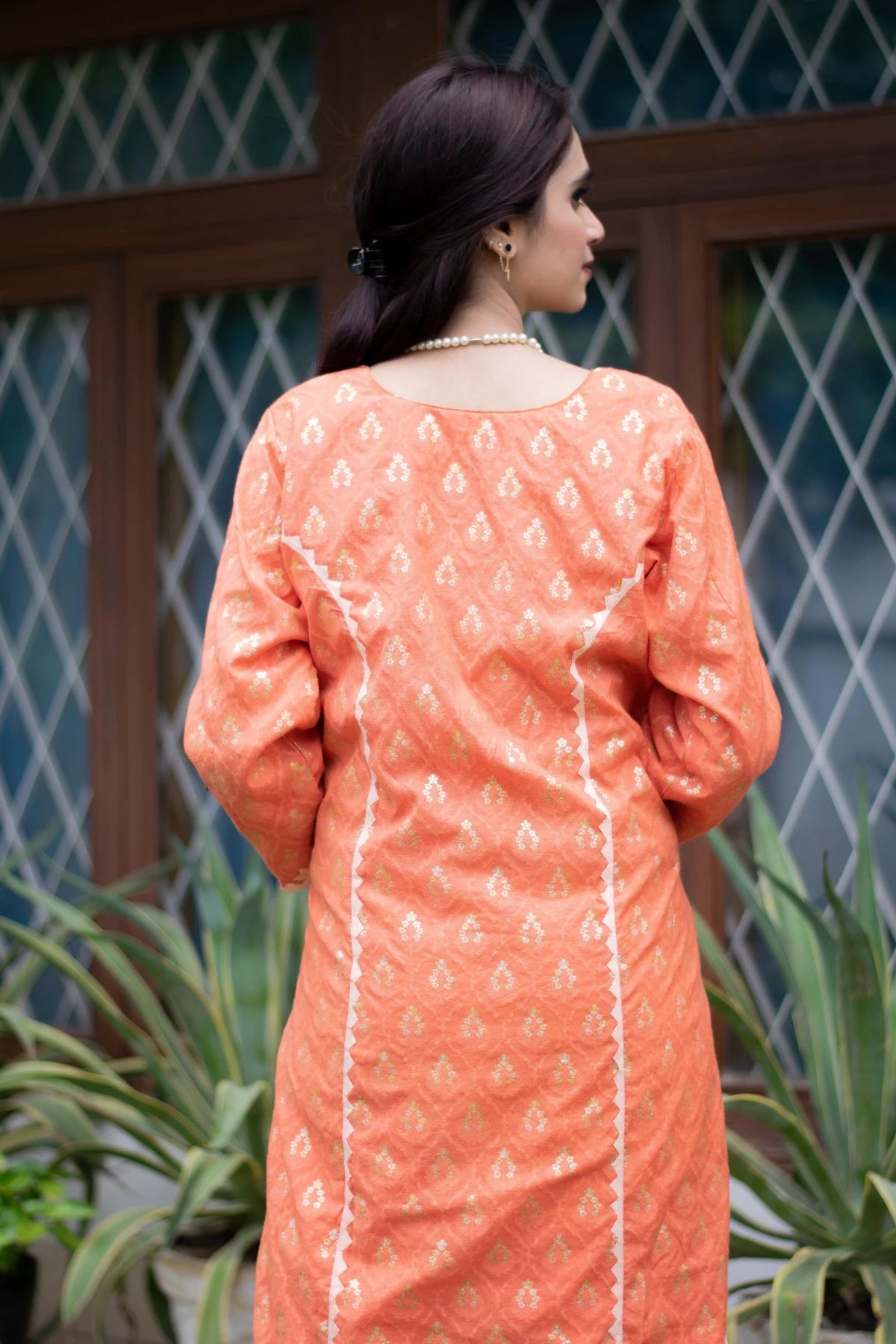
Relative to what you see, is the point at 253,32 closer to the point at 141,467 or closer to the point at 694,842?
the point at 141,467

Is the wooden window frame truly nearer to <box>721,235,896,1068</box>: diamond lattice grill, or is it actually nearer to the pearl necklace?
<box>721,235,896,1068</box>: diamond lattice grill

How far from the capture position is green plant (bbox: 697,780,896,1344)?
6.52 ft

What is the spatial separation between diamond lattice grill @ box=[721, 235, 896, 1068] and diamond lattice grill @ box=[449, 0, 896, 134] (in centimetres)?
27

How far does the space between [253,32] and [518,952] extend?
7.46 feet

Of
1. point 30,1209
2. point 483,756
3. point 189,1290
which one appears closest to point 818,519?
point 483,756

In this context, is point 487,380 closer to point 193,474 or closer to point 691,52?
point 691,52

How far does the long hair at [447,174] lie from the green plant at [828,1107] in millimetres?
940

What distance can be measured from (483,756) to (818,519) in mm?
1513

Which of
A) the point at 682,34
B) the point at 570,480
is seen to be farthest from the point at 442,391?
the point at 682,34

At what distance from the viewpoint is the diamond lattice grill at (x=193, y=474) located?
→ 3.04 metres

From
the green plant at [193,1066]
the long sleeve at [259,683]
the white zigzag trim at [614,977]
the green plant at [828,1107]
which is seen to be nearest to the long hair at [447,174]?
the long sleeve at [259,683]

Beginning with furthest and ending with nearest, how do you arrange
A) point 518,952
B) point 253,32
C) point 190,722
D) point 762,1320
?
1. point 253,32
2. point 762,1320
3. point 190,722
4. point 518,952

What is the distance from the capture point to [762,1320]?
2.12 m

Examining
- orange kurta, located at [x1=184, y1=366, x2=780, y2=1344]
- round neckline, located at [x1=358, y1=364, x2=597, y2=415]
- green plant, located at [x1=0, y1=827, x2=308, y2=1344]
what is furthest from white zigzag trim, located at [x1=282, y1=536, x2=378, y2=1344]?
green plant, located at [x1=0, y1=827, x2=308, y2=1344]
